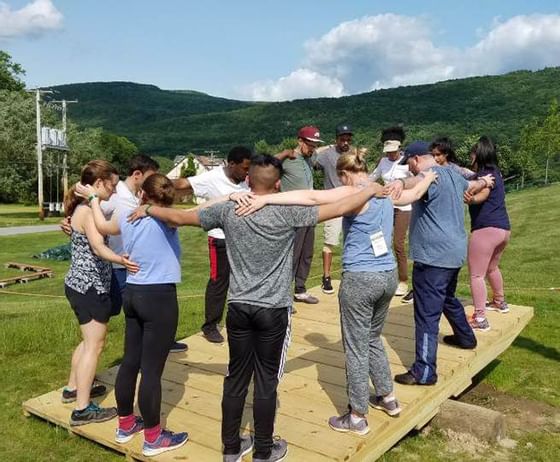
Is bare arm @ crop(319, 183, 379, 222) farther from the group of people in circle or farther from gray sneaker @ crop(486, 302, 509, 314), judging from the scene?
gray sneaker @ crop(486, 302, 509, 314)

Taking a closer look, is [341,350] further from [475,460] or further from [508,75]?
[508,75]

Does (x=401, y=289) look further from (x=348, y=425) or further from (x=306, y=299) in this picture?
(x=348, y=425)

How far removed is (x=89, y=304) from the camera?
409cm

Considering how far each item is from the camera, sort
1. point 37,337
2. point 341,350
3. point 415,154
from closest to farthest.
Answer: point 415,154, point 341,350, point 37,337

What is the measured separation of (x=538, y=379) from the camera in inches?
235

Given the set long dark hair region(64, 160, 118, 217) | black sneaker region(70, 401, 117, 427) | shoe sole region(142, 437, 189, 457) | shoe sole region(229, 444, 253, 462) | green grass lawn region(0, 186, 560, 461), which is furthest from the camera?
green grass lawn region(0, 186, 560, 461)

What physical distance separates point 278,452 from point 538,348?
4.75 m

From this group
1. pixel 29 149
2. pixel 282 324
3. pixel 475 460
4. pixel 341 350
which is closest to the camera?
pixel 282 324

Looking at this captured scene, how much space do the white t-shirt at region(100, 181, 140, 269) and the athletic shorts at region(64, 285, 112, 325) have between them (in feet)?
1.31

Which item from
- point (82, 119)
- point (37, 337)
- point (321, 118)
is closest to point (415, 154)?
point (37, 337)

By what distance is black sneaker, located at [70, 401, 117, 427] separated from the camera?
420cm

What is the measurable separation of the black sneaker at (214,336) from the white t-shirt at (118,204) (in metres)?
1.98

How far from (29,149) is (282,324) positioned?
2088 inches

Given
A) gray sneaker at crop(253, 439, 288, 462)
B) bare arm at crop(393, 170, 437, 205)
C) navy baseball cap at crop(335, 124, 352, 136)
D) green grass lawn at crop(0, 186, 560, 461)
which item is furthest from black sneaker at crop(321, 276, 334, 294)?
gray sneaker at crop(253, 439, 288, 462)
